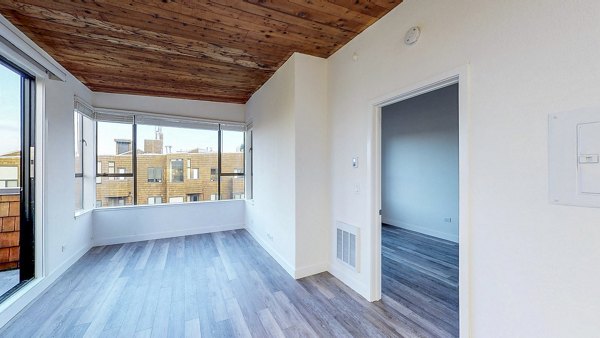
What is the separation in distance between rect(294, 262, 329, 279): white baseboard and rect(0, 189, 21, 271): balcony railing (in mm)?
2986

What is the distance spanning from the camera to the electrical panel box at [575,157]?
1.15 meters

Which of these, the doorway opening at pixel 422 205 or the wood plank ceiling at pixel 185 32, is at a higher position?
the wood plank ceiling at pixel 185 32

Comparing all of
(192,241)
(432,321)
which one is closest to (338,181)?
(432,321)

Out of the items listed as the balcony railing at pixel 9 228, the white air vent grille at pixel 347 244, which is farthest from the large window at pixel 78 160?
the white air vent grille at pixel 347 244

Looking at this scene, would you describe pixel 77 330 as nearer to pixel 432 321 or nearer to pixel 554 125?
pixel 432 321

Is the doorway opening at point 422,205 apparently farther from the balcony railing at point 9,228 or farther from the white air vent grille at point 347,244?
the balcony railing at point 9,228

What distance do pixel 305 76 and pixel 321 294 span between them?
8.23 feet

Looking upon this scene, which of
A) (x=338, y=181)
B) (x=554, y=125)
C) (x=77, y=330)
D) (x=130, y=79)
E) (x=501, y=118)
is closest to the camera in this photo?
(x=554, y=125)

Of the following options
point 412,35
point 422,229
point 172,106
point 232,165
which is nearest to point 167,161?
point 172,106

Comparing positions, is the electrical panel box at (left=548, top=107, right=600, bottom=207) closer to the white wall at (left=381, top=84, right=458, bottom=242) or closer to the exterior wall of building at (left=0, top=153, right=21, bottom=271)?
the white wall at (left=381, top=84, right=458, bottom=242)

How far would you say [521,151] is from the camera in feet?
4.55

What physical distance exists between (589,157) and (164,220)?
5307 mm

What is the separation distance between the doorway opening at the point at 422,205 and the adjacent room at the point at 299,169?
4 cm

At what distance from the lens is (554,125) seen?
4.13 ft
